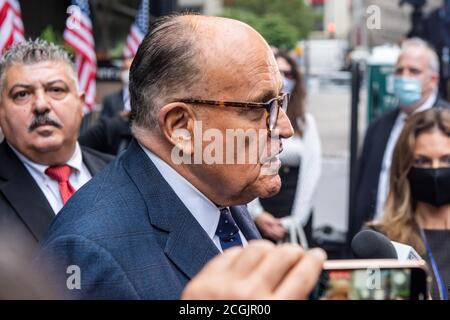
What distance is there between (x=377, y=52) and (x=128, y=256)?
7032mm

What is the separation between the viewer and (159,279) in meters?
1.43

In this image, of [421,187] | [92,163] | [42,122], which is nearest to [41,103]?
[42,122]

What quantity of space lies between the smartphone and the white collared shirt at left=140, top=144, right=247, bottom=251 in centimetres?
64

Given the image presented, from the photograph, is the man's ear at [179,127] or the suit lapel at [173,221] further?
the man's ear at [179,127]

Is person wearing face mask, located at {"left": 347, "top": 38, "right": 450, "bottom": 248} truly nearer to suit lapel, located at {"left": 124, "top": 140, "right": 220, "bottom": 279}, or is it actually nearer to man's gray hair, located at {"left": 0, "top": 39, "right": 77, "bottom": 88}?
man's gray hair, located at {"left": 0, "top": 39, "right": 77, "bottom": 88}

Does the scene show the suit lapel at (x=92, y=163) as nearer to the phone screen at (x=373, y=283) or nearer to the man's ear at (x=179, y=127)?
the man's ear at (x=179, y=127)

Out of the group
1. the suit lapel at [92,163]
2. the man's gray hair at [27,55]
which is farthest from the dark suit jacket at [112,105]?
the man's gray hair at [27,55]

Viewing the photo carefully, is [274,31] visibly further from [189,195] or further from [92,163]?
[189,195]

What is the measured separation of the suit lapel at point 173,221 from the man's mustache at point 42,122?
4.26 ft

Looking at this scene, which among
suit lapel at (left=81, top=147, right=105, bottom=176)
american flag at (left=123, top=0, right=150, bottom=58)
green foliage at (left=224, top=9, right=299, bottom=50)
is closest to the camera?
suit lapel at (left=81, top=147, right=105, bottom=176)

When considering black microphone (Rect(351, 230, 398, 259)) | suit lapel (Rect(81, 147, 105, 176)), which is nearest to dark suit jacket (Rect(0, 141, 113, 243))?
suit lapel (Rect(81, 147, 105, 176))

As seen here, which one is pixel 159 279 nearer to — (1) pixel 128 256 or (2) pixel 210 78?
(1) pixel 128 256

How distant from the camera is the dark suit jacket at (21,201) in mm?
2525

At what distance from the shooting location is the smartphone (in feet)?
3.43
